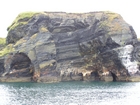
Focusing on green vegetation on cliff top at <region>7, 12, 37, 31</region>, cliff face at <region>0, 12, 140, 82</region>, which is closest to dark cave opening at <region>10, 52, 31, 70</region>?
cliff face at <region>0, 12, 140, 82</region>

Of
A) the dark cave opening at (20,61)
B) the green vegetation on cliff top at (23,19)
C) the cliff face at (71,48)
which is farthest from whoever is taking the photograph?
the green vegetation on cliff top at (23,19)

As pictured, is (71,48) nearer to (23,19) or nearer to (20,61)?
(20,61)

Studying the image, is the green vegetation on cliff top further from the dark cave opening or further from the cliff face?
the dark cave opening

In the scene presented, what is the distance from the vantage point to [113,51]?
129 metres

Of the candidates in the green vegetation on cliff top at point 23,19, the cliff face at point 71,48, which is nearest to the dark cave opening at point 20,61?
the cliff face at point 71,48

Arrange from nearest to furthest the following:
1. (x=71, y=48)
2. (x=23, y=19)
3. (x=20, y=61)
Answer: (x=20, y=61) → (x=71, y=48) → (x=23, y=19)

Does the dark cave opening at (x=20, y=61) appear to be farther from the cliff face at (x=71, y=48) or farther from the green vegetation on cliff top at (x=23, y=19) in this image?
the green vegetation on cliff top at (x=23, y=19)

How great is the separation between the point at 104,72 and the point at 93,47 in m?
13.6

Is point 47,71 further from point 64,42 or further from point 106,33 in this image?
point 106,33

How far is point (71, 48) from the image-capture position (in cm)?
14262

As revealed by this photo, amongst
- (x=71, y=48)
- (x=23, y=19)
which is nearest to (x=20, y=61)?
(x=23, y=19)

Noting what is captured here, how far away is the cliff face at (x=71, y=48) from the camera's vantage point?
129875 millimetres

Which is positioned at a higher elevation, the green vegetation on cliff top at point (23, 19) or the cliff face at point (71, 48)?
the green vegetation on cliff top at point (23, 19)

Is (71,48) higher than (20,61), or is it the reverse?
(71,48)
